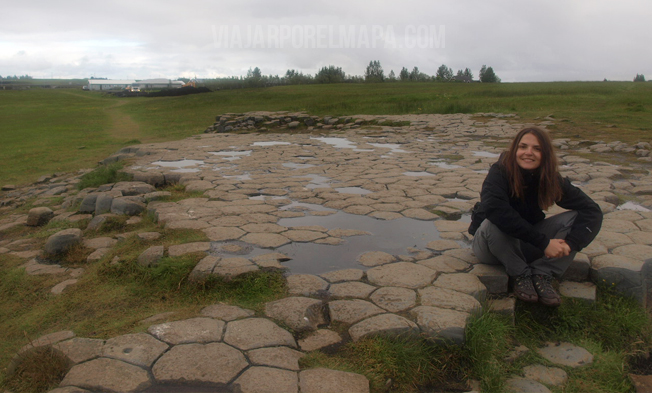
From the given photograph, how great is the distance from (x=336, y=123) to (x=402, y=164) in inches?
273

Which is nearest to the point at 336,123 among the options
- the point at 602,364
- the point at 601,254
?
the point at 601,254

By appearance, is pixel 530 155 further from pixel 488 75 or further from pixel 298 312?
pixel 488 75

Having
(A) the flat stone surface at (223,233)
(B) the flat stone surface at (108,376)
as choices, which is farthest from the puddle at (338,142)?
(B) the flat stone surface at (108,376)

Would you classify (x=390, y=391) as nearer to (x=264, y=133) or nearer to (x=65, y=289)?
(x=65, y=289)

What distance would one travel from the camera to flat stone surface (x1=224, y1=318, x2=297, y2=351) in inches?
98.0

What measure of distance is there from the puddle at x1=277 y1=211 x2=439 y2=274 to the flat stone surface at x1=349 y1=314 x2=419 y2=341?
2.58 ft

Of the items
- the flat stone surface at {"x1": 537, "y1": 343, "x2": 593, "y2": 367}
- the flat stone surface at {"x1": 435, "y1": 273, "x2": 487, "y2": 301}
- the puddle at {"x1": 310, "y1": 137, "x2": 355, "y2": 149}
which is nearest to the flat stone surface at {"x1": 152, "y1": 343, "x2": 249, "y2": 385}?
the flat stone surface at {"x1": 435, "y1": 273, "x2": 487, "y2": 301}

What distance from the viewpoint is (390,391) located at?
7.38 feet

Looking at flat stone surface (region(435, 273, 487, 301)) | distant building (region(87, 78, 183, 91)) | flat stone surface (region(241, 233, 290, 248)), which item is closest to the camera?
flat stone surface (region(435, 273, 487, 301))

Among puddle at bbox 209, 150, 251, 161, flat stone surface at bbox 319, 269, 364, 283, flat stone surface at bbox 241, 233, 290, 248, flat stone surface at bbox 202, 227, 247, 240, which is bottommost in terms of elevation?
flat stone surface at bbox 319, 269, 364, 283

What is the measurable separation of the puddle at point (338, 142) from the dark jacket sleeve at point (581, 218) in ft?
22.8

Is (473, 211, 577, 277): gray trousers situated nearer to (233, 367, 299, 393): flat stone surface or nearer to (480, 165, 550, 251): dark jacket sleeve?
(480, 165, 550, 251): dark jacket sleeve

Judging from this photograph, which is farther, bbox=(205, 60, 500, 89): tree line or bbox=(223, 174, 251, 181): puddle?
bbox=(205, 60, 500, 89): tree line

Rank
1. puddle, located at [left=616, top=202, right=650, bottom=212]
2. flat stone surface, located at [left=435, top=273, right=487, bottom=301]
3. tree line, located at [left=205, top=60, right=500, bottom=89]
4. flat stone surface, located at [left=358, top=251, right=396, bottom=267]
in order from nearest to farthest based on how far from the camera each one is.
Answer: flat stone surface, located at [left=435, top=273, right=487, bottom=301] < flat stone surface, located at [left=358, top=251, right=396, bottom=267] < puddle, located at [left=616, top=202, right=650, bottom=212] < tree line, located at [left=205, top=60, right=500, bottom=89]
